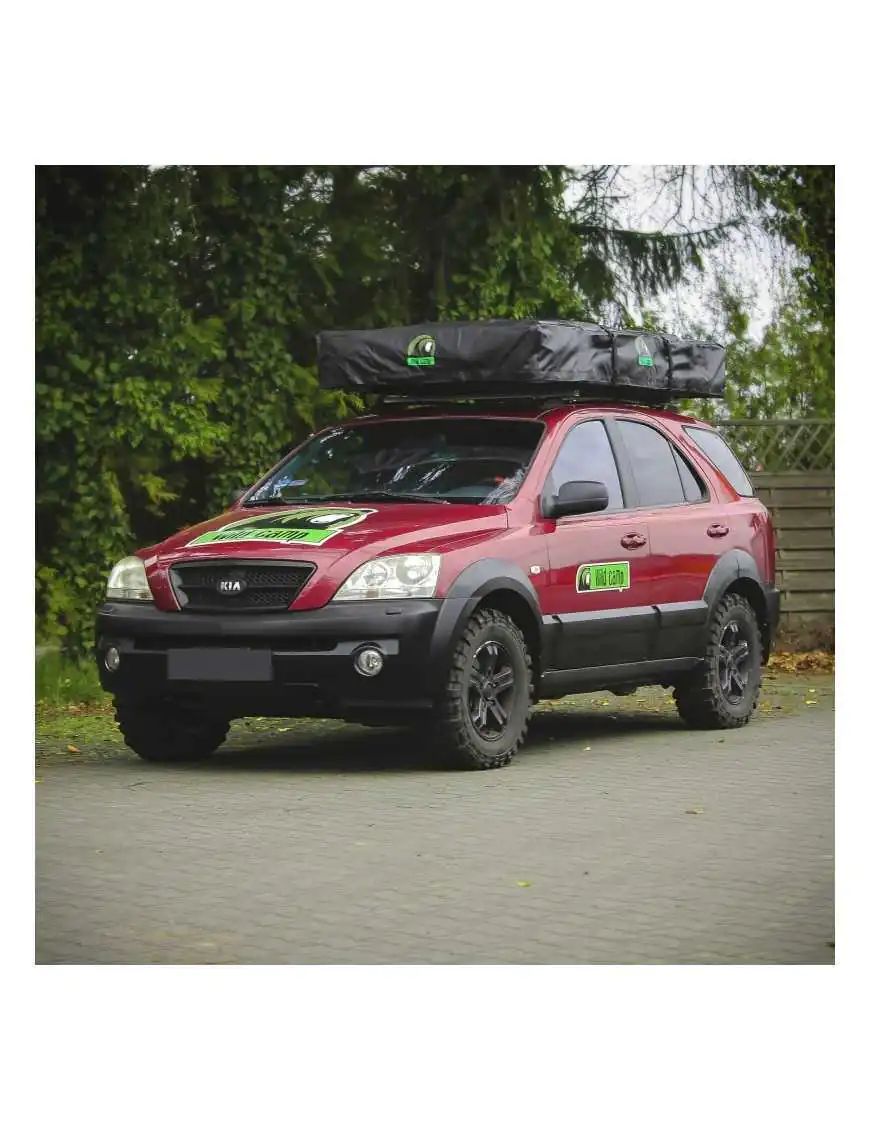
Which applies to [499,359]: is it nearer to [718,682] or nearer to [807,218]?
[718,682]

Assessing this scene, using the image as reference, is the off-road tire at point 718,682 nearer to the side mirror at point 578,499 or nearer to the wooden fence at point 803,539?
the side mirror at point 578,499

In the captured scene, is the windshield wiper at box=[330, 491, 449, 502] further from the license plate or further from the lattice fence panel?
the lattice fence panel

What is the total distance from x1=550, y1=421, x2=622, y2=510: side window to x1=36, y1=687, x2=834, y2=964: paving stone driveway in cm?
150

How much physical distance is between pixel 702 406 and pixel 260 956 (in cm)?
1646

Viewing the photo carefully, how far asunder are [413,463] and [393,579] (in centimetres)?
140

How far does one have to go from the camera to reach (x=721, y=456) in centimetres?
1321

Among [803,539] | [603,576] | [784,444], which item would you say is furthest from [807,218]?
[603,576]

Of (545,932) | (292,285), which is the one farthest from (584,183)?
(545,932)

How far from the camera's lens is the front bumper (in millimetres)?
9867

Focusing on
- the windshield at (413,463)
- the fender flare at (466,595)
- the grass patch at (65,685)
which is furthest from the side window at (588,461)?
the grass patch at (65,685)

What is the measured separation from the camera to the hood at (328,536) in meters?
10.0

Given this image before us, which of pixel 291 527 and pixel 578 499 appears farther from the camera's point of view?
pixel 578 499

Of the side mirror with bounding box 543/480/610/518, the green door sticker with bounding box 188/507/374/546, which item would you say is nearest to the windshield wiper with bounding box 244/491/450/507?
the green door sticker with bounding box 188/507/374/546

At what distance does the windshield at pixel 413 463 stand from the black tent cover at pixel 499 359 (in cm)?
31
